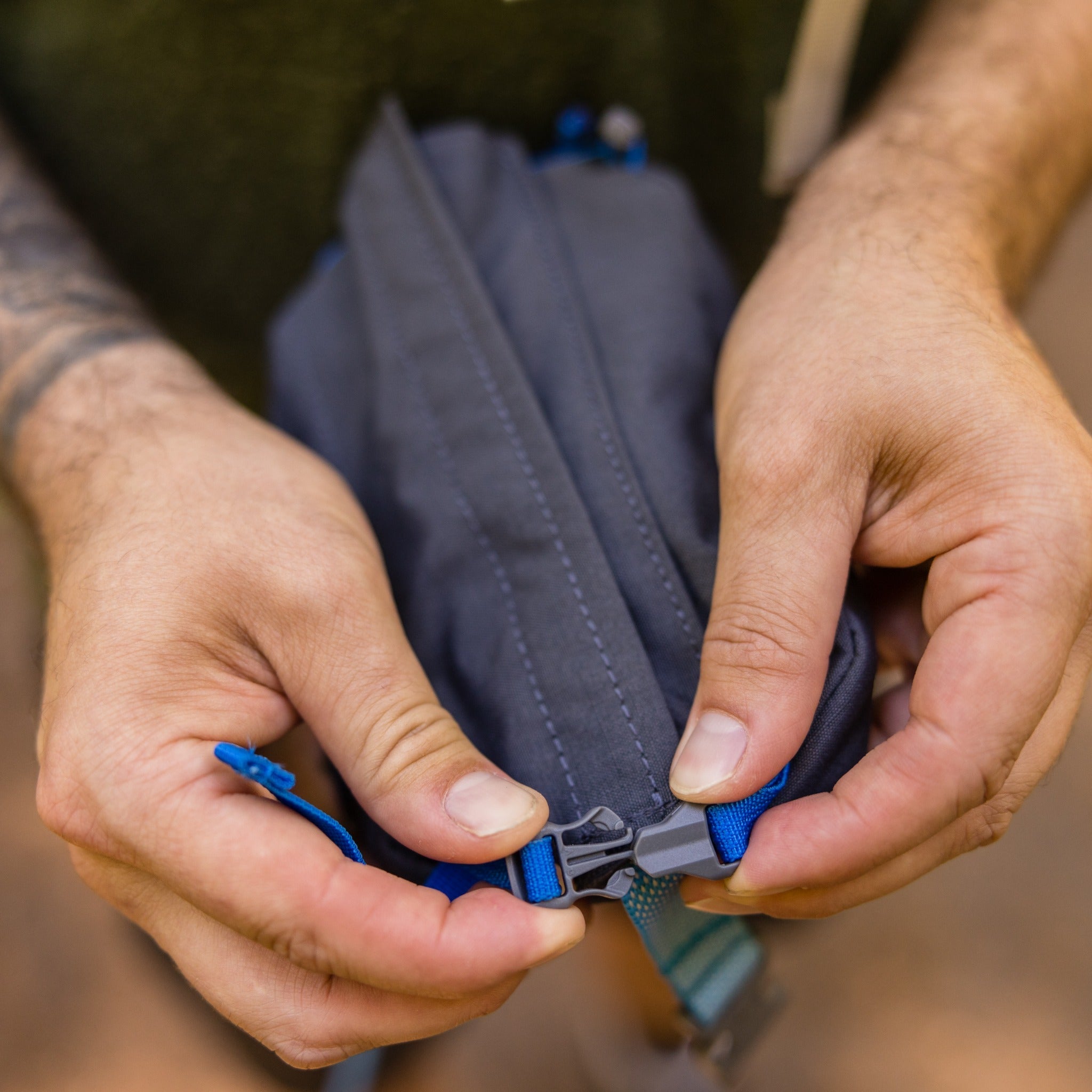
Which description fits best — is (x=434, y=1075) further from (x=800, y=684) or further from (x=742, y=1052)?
(x=800, y=684)

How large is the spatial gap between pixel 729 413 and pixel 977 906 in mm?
822

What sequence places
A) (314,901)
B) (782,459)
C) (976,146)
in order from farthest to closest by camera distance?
(976,146)
(782,459)
(314,901)

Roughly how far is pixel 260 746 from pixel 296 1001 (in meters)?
Result: 0.18

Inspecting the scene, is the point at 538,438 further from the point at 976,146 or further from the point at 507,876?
the point at 976,146

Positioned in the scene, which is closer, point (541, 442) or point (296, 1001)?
point (296, 1001)

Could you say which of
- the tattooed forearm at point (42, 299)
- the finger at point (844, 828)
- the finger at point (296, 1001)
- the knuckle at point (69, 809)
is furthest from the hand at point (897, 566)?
the tattooed forearm at point (42, 299)

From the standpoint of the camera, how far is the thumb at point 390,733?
526mm

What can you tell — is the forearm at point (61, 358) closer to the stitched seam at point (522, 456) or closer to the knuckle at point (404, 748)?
the stitched seam at point (522, 456)

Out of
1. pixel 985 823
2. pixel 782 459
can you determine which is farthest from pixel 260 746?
pixel 985 823

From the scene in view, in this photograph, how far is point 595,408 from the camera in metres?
0.71

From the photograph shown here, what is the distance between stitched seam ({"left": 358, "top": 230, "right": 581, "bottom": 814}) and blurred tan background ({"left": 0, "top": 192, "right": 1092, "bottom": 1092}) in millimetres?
603

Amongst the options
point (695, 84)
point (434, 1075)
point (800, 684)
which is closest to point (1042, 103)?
point (695, 84)

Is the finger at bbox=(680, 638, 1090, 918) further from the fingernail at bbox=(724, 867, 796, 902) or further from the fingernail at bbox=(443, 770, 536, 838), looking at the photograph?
the fingernail at bbox=(443, 770, 536, 838)

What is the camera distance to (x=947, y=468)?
57cm
